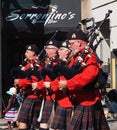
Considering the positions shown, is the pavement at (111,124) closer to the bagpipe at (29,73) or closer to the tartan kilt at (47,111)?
the bagpipe at (29,73)

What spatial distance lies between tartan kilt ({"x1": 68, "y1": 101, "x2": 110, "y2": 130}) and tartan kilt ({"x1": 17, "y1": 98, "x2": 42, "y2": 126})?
270 centimetres

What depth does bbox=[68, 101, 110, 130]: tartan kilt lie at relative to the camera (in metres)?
5.80

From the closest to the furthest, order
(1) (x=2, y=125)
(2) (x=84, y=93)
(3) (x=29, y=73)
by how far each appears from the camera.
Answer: (2) (x=84, y=93), (3) (x=29, y=73), (1) (x=2, y=125)

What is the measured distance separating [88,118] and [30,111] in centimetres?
289


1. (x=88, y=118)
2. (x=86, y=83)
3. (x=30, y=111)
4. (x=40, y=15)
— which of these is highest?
(x=40, y=15)

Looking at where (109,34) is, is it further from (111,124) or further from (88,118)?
(88,118)

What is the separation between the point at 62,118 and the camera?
666 cm

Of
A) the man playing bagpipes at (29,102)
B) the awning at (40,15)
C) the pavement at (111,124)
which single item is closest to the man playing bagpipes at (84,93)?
the man playing bagpipes at (29,102)

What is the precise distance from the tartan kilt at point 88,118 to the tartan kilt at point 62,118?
0.72 meters

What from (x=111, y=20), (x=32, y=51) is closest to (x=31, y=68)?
(x=32, y=51)

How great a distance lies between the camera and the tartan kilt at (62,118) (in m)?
6.63

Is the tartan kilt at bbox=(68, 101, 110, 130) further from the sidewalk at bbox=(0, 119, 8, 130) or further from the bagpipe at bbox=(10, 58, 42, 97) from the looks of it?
the sidewalk at bbox=(0, 119, 8, 130)

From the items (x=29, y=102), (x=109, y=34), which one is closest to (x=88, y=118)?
(x=29, y=102)

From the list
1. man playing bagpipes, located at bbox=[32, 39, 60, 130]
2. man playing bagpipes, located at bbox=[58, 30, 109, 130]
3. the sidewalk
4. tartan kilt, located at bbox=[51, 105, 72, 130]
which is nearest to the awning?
the sidewalk
